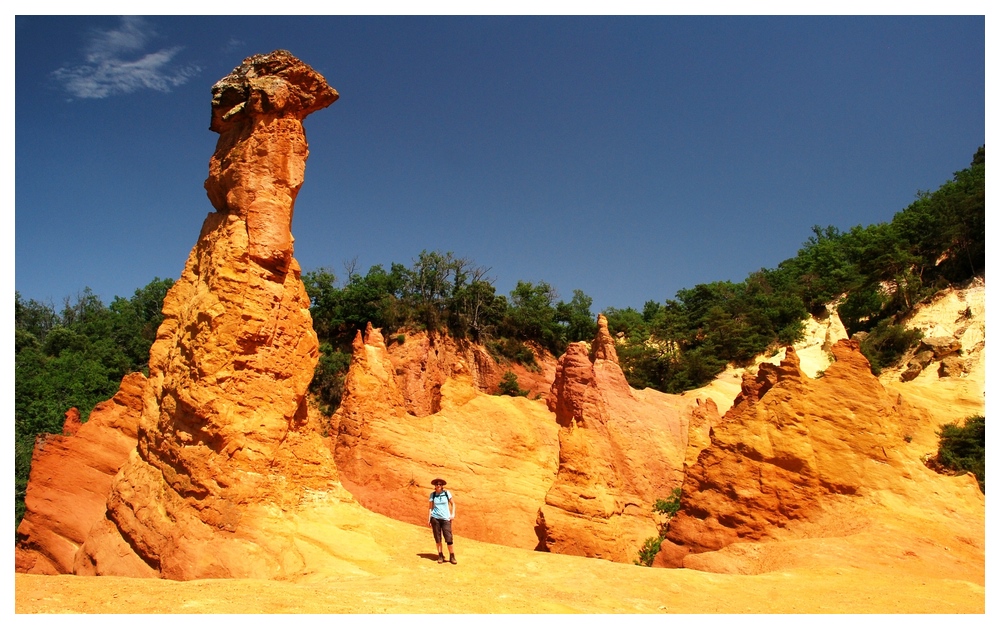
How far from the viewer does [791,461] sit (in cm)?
1027

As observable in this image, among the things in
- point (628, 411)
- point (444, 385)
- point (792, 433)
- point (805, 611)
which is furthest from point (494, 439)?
point (805, 611)

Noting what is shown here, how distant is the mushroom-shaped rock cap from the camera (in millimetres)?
11523

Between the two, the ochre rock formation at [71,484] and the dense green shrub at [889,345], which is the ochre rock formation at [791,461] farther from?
the dense green shrub at [889,345]

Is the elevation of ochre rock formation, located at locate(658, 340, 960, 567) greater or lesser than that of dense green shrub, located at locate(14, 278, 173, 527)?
lesser

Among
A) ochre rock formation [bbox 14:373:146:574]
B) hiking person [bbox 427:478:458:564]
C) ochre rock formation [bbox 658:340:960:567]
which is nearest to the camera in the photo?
hiking person [bbox 427:478:458:564]

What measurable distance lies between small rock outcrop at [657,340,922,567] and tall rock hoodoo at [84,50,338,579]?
641 centimetres

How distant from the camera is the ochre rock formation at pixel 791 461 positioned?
10.0 m

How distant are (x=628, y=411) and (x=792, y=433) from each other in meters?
9.95

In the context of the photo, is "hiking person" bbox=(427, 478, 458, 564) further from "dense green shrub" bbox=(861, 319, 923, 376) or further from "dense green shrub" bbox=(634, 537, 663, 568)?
"dense green shrub" bbox=(861, 319, 923, 376)

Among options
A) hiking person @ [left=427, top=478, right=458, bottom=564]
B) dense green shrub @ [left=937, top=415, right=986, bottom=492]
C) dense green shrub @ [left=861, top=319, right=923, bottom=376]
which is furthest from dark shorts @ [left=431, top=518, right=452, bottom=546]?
dense green shrub @ [left=861, top=319, right=923, bottom=376]

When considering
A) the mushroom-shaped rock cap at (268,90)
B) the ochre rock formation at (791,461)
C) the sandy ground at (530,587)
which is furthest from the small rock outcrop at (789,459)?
the mushroom-shaped rock cap at (268,90)

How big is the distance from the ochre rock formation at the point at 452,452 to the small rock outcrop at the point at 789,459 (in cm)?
584

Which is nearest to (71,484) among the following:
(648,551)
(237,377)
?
(237,377)

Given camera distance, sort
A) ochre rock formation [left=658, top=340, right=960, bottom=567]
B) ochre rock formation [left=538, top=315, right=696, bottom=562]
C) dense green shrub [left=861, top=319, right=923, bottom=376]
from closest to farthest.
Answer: ochre rock formation [left=658, top=340, right=960, bottom=567], ochre rock formation [left=538, top=315, right=696, bottom=562], dense green shrub [left=861, top=319, right=923, bottom=376]
